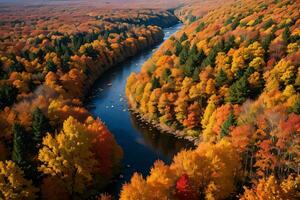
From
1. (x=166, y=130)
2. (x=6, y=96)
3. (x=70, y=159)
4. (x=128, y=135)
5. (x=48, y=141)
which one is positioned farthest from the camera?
(x=166, y=130)

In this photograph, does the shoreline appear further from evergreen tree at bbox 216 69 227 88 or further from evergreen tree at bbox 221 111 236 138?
evergreen tree at bbox 216 69 227 88

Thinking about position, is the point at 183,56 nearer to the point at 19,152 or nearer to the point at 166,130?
the point at 166,130

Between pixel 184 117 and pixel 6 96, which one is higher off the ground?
pixel 6 96

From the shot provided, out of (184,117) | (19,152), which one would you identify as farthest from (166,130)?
(19,152)

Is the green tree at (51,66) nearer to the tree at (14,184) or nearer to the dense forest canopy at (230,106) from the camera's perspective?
the dense forest canopy at (230,106)

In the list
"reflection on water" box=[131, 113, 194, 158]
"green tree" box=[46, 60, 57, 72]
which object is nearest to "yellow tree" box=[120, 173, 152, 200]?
"reflection on water" box=[131, 113, 194, 158]

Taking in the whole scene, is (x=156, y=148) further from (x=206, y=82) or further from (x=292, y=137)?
(x=292, y=137)
